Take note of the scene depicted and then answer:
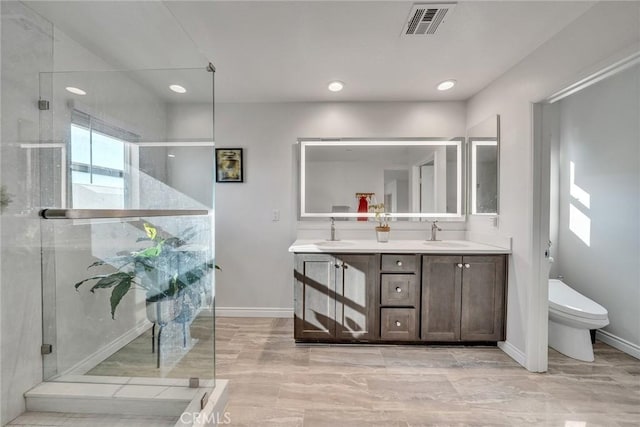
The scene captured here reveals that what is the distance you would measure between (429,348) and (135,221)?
7.86 ft

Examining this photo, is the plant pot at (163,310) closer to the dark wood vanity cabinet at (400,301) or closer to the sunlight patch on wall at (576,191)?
the dark wood vanity cabinet at (400,301)

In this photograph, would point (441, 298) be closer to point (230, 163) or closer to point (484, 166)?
point (484, 166)

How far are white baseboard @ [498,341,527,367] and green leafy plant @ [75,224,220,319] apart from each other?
95.8 inches

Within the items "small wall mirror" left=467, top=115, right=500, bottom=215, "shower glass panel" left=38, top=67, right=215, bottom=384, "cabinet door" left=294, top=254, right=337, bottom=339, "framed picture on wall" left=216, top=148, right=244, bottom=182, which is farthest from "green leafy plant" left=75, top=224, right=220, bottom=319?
"small wall mirror" left=467, top=115, right=500, bottom=215

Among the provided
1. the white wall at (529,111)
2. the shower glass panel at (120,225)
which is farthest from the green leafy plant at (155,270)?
the white wall at (529,111)

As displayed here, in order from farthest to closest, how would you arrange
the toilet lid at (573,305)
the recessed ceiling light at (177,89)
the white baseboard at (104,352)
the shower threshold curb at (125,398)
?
1. the toilet lid at (573,305)
2. the recessed ceiling light at (177,89)
3. the white baseboard at (104,352)
4. the shower threshold curb at (125,398)

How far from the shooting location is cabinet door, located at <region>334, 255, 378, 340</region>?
95.1 inches

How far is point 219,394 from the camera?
1.64 metres

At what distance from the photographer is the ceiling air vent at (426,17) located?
5.18 ft

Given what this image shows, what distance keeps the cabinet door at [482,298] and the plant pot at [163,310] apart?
86.7 inches

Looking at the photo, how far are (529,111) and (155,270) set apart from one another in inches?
108

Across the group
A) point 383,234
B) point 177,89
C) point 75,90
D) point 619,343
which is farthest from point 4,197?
point 619,343

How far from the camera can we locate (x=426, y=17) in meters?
1.68

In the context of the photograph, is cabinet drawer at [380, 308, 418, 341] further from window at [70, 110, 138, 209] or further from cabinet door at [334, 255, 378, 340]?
window at [70, 110, 138, 209]
